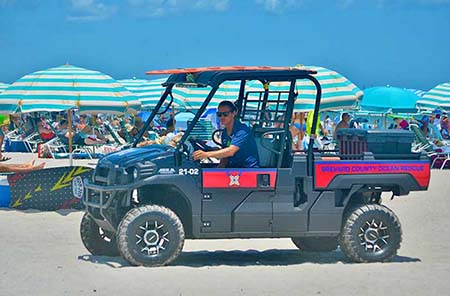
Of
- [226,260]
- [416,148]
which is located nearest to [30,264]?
[226,260]

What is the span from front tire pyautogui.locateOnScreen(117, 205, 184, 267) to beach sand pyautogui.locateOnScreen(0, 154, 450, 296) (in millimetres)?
125

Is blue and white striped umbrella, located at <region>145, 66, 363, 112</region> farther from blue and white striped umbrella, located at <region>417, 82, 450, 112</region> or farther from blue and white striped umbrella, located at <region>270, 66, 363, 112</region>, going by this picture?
blue and white striped umbrella, located at <region>417, 82, 450, 112</region>

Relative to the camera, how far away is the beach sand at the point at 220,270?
7762 mm

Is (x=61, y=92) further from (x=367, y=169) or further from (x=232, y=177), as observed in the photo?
(x=367, y=169)

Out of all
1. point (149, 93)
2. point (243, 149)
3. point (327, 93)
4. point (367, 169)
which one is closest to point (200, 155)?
point (243, 149)

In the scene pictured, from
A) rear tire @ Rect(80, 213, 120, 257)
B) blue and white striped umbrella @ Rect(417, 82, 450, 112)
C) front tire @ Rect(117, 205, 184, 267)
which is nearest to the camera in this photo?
front tire @ Rect(117, 205, 184, 267)

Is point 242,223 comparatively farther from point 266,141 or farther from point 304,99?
point 304,99

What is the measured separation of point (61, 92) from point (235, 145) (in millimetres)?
6281

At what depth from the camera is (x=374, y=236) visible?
9.38 m

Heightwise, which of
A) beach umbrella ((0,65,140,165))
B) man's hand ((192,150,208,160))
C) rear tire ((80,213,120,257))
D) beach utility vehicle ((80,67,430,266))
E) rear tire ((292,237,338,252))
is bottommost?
rear tire ((292,237,338,252))

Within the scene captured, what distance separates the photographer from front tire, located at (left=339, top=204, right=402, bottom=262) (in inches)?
365

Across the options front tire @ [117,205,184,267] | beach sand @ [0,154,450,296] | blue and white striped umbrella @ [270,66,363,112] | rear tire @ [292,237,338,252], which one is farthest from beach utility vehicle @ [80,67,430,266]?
blue and white striped umbrella @ [270,66,363,112]

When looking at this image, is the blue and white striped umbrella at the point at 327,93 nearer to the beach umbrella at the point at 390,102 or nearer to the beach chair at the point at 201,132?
the beach chair at the point at 201,132

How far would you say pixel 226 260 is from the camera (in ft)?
31.3
